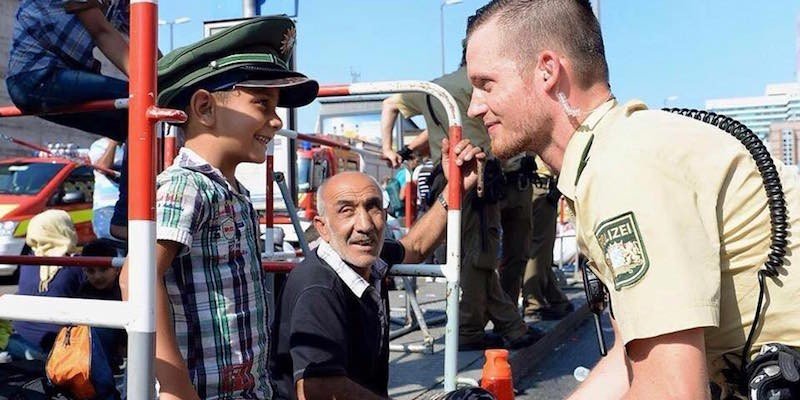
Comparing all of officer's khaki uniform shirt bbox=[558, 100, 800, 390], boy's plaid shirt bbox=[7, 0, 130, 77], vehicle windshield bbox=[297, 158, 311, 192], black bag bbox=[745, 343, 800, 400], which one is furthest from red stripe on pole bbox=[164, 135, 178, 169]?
vehicle windshield bbox=[297, 158, 311, 192]

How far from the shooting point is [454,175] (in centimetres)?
296

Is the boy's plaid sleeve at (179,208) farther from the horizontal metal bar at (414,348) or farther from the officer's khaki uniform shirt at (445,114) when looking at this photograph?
the horizontal metal bar at (414,348)

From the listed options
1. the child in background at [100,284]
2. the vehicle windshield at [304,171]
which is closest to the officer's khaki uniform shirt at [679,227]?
the child in background at [100,284]

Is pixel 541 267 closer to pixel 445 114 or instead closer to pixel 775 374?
pixel 445 114

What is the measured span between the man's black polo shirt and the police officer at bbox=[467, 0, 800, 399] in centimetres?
96

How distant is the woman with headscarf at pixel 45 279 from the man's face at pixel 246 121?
1.96m

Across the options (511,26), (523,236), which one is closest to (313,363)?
(511,26)

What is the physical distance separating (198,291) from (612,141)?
0.99 metres

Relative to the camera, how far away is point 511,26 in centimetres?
165

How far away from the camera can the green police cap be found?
6.49 ft

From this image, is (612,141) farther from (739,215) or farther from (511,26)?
(511,26)

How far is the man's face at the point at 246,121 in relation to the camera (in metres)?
2.00

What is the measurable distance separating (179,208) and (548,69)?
84cm

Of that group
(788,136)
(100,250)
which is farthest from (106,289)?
(788,136)
